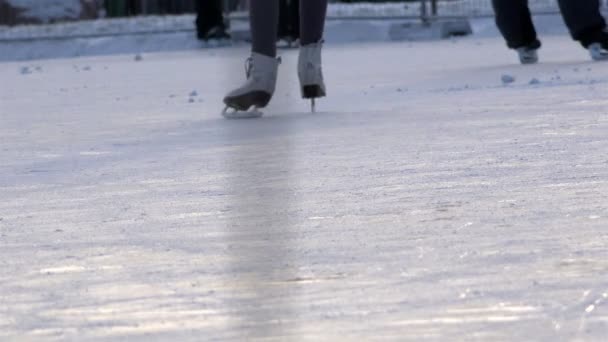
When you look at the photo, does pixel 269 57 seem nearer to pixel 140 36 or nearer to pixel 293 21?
pixel 293 21

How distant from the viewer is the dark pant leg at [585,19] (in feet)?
25.2

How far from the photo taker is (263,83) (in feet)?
17.3

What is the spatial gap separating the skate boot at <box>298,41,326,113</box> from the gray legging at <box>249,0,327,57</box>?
0.03 metres

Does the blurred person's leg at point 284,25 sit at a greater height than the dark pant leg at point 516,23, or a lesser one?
lesser

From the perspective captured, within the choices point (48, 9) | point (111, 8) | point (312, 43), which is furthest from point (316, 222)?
point (111, 8)

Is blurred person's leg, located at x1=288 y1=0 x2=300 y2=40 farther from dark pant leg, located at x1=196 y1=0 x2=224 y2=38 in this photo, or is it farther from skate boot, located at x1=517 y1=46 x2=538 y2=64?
skate boot, located at x1=517 y1=46 x2=538 y2=64

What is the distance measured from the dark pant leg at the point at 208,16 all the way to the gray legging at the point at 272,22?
8.00 m

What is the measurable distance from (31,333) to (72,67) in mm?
9080

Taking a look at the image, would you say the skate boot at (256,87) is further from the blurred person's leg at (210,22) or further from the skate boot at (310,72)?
the blurred person's leg at (210,22)

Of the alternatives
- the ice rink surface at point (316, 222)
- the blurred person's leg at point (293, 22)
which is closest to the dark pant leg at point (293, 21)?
the blurred person's leg at point (293, 22)

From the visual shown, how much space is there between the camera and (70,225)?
2.85 m

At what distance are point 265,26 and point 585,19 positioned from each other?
278 centimetres

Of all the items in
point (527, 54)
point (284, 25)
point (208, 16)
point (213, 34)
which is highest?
point (527, 54)

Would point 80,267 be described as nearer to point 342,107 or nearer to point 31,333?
point 31,333
